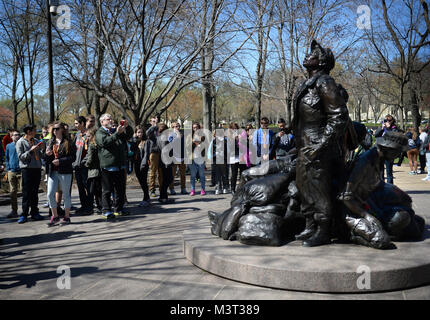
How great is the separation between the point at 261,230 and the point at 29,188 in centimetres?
551

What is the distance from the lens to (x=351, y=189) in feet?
15.1

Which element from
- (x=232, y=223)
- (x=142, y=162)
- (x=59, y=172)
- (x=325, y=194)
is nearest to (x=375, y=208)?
(x=325, y=194)

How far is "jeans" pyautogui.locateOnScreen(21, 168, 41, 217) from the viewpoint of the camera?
7.99 meters

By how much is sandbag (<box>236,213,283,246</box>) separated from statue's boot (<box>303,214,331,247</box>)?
1.18ft

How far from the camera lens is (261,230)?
4754 millimetres

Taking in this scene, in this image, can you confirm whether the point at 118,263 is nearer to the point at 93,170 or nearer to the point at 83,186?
the point at 93,170

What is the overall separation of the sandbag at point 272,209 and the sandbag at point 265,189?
63 millimetres

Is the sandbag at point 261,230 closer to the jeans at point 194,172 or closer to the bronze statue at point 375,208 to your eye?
the bronze statue at point 375,208

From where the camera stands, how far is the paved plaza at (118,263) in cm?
392

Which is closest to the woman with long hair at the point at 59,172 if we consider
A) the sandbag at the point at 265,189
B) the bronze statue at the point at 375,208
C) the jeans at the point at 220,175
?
the sandbag at the point at 265,189

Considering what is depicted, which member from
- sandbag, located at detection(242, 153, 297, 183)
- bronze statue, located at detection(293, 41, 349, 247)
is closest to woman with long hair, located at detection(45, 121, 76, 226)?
sandbag, located at detection(242, 153, 297, 183)
